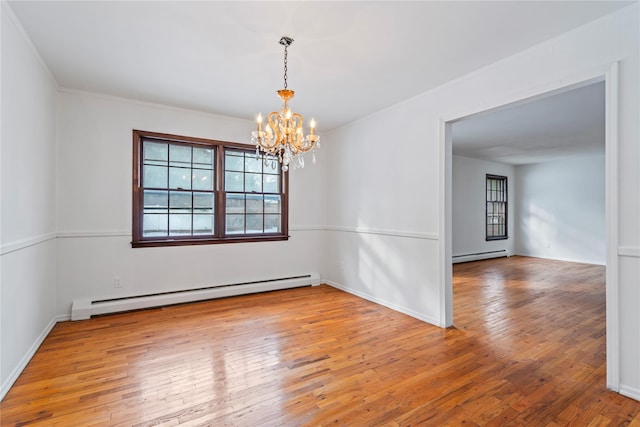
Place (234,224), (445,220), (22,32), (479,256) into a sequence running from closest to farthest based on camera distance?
1. (22,32)
2. (445,220)
3. (234,224)
4. (479,256)

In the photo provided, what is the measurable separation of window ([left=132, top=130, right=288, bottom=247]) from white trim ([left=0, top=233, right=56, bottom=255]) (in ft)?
3.15

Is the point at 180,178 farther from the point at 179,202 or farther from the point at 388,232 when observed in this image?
the point at 388,232

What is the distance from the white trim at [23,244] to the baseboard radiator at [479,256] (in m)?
7.51

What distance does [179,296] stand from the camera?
4.25 m

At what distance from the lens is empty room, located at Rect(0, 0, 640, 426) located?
216cm

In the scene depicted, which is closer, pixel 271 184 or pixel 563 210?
pixel 271 184

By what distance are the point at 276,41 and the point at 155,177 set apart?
2.73 metres

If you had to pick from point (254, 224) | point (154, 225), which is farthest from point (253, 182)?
point (154, 225)

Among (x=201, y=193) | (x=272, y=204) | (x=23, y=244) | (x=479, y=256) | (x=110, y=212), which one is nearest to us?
(x=23, y=244)

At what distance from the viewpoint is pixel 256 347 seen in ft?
9.66

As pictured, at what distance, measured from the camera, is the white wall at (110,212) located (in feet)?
12.2

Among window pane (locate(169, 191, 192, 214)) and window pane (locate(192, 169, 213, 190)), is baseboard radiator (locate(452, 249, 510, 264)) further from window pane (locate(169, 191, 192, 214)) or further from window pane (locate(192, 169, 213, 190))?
window pane (locate(169, 191, 192, 214))

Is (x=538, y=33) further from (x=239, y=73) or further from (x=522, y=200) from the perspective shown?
(x=522, y=200)

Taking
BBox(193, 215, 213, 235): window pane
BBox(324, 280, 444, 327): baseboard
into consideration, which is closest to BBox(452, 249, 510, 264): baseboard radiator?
BBox(324, 280, 444, 327): baseboard
